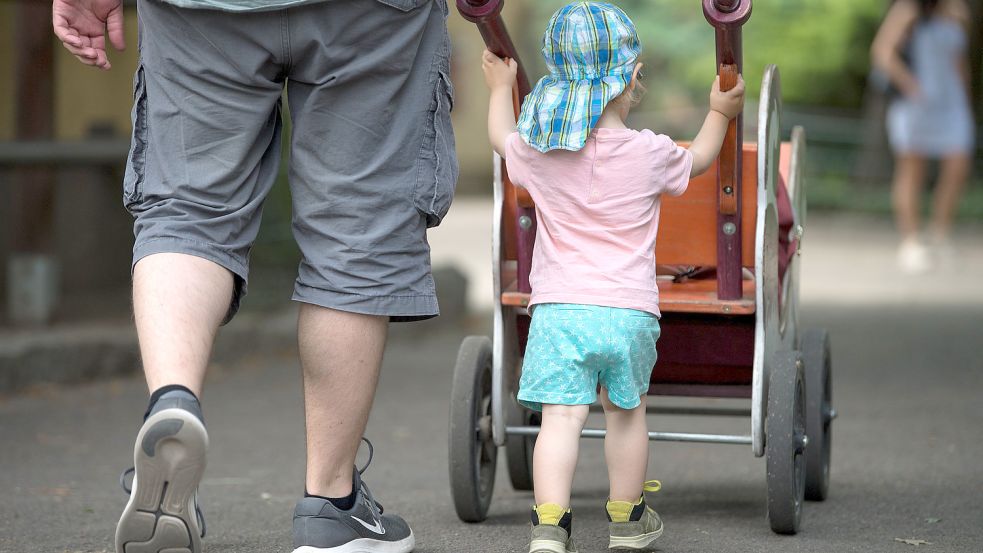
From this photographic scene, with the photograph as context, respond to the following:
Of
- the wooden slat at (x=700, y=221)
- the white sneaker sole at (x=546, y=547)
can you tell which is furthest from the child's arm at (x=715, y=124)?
the white sneaker sole at (x=546, y=547)

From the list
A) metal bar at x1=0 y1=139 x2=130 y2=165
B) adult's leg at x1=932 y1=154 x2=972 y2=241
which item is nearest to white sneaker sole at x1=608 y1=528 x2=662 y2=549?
metal bar at x1=0 y1=139 x2=130 y2=165

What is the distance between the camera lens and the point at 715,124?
3326 millimetres

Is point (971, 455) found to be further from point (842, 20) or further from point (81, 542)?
point (842, 20)

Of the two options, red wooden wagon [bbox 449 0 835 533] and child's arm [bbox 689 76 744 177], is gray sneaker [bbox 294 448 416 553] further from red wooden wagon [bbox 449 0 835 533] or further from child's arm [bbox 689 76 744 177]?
child's arm [bbox 689 76 744 177]

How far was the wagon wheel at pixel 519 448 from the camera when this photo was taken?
4.01m

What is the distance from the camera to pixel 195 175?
9.37 feet

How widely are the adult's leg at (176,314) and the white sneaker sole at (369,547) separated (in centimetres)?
51

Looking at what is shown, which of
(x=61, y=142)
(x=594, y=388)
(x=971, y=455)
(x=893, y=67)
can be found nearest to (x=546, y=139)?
(x=594, y=388)

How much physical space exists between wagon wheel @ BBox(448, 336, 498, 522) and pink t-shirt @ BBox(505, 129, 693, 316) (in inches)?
20.1

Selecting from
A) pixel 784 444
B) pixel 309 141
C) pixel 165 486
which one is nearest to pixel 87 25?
pixel 309 141

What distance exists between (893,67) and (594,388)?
26.4ft

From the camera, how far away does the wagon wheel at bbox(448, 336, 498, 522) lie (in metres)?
3.60

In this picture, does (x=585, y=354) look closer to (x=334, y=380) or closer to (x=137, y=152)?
(x=334, y=380)

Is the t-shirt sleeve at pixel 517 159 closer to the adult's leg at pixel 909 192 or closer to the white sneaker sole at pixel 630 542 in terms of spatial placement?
the white sneaker sole at pixel 630 542
